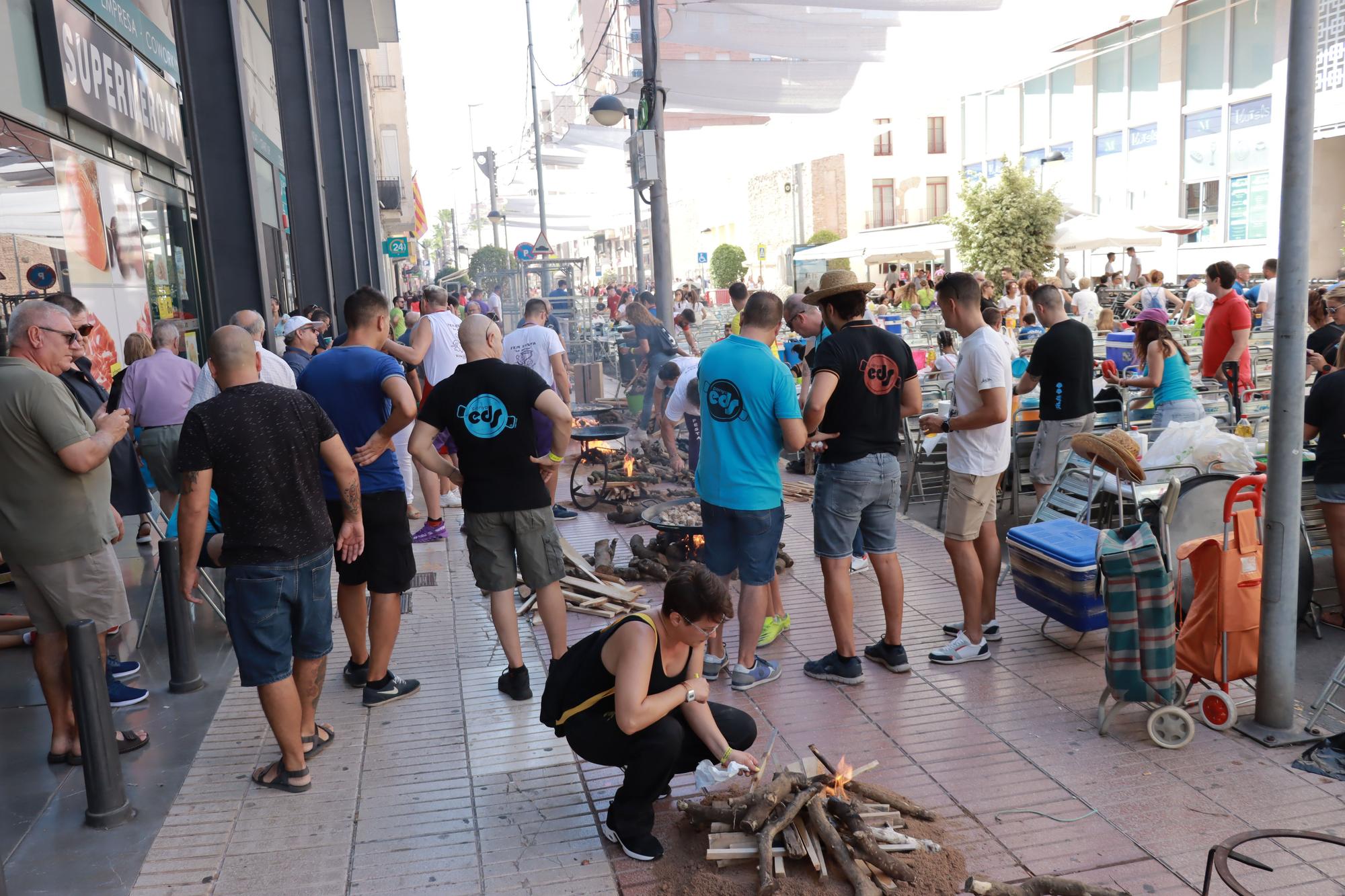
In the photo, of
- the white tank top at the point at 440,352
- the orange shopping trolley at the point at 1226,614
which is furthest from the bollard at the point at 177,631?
the orange shopping trolley at the point at 1226,614

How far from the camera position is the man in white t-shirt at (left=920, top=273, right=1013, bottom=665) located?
5.20 meters

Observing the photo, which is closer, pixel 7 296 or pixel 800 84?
pixel 7 296

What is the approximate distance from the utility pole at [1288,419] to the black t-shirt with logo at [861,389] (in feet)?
5.29

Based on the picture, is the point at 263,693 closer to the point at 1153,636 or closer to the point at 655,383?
the point at 1153,636

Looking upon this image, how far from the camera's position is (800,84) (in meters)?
15.6

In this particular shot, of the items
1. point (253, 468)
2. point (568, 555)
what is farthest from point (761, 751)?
point (568, 555)

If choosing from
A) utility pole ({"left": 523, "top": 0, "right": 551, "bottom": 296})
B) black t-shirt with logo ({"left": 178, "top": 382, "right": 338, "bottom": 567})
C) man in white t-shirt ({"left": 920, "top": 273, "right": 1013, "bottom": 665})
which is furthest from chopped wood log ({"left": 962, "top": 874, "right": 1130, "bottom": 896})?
utility pole ({"left": 523, "top": 0, "right": 551, "bottom": 296})

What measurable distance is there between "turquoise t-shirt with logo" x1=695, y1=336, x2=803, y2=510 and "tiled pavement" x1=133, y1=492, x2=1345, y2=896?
1059mm

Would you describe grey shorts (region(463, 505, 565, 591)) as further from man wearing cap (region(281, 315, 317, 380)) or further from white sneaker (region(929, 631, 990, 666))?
man wearing cap (region(281, 315, 317, 380))

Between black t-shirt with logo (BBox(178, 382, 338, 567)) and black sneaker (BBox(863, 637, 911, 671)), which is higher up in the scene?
black t-shirt with logo (BBox(178, 382, 338, 567))

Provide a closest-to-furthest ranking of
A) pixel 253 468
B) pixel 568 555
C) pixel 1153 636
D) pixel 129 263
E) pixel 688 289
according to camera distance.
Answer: pixel 253 468 < pixel 1153 636 < pixel 568 555 < pixel 129 263 < pixel 688 289

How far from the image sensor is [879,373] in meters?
5.08

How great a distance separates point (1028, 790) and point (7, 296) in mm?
7931

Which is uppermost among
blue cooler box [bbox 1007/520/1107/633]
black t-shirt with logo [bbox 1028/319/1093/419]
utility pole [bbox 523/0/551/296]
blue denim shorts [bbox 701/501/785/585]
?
utility pole [bbox 523/0/551/296]
